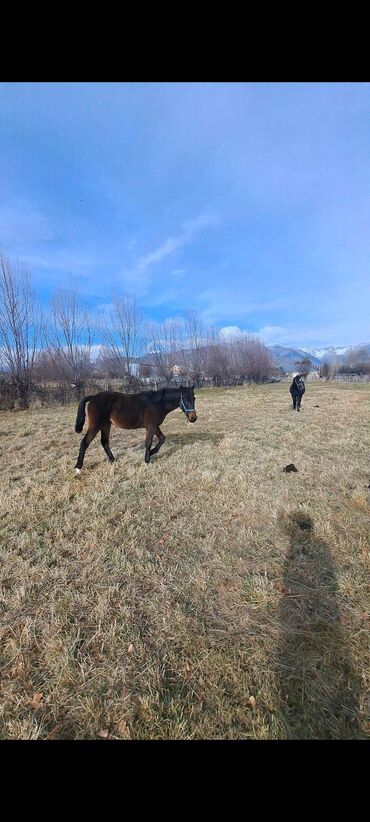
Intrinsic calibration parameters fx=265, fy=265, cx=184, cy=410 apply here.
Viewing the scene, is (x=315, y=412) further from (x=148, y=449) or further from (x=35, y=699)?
(x=35, y=699)

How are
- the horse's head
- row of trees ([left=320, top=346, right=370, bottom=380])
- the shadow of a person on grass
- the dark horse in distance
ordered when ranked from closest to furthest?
1. the shadow of a person on grass
2. the horse's head
3. the dark horse in distance
4. row of trees ([left=320, top=346, right=370, bottom=380])

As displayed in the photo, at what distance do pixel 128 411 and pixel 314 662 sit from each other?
4346mm

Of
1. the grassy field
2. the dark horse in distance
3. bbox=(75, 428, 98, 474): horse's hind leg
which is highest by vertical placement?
the dark horse in distance

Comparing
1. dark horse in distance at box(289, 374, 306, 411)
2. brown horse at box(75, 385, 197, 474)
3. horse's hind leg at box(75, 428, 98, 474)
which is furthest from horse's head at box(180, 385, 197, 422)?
dark horse in distance at box(289, 374, 306, 411)

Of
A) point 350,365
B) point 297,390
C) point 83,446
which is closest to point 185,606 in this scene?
point 83,446

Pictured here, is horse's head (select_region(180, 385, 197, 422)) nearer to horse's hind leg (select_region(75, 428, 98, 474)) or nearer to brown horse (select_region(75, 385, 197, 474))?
brown horse (select_region(75, 385, 197, 474))

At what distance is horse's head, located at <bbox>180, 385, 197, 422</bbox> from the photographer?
5512mm

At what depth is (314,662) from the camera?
5.50 ft

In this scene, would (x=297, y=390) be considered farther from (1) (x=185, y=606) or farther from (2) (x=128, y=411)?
(1) (x=185, y=606)

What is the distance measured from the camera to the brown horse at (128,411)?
4910mm

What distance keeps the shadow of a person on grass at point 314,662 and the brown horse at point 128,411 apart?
3.54 m

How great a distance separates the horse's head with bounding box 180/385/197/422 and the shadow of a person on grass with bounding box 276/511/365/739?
339 cm
